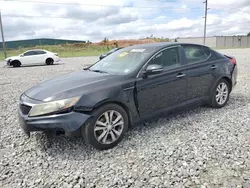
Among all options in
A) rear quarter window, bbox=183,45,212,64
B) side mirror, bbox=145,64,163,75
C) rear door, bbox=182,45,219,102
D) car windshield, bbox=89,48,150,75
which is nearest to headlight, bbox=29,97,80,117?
car windshield, bbox=89,48,150,75

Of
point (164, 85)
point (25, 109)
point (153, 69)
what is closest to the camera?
point (25, 109)

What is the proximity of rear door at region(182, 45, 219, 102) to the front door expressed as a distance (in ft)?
0.62

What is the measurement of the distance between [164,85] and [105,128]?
1.29 meters

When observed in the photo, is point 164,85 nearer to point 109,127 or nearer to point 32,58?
point 109,127

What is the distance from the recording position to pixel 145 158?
2979 millimetres

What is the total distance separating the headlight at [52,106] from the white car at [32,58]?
16128 mm

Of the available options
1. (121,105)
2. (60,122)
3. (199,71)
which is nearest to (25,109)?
(60,122)

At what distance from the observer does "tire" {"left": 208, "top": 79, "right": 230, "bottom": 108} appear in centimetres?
473

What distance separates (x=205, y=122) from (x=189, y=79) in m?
0.83

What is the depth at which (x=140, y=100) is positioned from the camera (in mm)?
3557

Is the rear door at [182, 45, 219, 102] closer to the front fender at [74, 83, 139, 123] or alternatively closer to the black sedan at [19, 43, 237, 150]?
the black sedan at [19, 43, 237, 150]

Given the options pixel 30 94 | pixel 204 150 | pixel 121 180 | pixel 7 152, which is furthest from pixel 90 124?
pixel 204 150

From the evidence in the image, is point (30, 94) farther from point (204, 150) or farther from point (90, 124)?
point (204, 150)

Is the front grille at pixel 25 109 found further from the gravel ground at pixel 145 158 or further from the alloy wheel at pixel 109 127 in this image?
the alloy wheel at pixel 109 127
